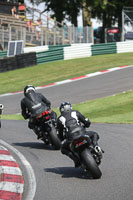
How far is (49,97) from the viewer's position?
2239cm

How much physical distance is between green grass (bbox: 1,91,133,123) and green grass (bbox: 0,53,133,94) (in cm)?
737

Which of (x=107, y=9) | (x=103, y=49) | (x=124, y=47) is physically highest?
(x=107, y=9)

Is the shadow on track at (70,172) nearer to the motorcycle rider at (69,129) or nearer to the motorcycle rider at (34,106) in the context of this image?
the motorcycle rider at (69,129)

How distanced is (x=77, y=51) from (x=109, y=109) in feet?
61.5

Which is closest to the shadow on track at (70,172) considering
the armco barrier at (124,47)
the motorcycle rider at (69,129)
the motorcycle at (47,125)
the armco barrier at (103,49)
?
the motorcycle rider at (69,129)

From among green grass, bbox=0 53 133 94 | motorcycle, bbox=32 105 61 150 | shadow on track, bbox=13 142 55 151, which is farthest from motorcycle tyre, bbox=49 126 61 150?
green grass, bbox=0 53 133 94

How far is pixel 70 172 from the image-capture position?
29.3ft

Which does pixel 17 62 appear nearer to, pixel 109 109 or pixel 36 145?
pixel 109 109

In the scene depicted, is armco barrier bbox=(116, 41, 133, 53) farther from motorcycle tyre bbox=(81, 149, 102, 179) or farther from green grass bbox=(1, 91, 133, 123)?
motorcycle tyre bbox=(81, 149, 102, 179)

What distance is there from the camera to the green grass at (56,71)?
2817 centimetres

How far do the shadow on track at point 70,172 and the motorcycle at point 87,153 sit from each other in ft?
0.75

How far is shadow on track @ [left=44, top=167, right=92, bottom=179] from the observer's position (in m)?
8.53

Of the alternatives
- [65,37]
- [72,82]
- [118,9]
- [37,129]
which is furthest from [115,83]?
[118,9]

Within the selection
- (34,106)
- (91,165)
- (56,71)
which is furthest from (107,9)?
(91,165)
